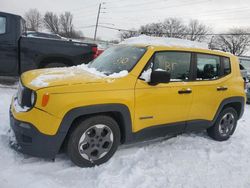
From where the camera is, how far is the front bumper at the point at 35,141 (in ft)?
10.7

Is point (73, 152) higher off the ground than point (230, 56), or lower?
lower

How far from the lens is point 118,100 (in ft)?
11.8

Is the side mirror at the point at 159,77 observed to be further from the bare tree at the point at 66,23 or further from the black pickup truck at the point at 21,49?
the bare tree at the point at 66,23

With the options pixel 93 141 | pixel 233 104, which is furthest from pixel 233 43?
pixel 93 141

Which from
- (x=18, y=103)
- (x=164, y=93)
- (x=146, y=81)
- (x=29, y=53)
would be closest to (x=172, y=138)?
(x=164, y=93)

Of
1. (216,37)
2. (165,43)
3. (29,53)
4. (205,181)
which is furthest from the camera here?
(216,37)

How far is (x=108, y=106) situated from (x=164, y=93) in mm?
984

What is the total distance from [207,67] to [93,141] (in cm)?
248

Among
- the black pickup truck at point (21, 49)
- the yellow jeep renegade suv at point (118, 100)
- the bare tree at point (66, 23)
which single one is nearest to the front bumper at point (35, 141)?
Answer: the yellow jeep renegade suv at point (118, 100)

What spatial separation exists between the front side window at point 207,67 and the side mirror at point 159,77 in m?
1.02

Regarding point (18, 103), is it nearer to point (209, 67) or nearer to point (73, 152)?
point (73, 152)

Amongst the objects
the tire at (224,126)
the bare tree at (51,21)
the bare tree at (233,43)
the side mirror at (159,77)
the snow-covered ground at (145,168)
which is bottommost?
the snow-covered ground at (145,168)

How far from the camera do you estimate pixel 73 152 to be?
137 inches

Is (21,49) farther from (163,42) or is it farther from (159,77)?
(159,77)
